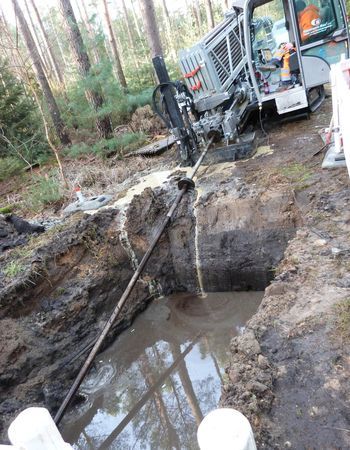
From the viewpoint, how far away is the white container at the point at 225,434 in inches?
33.9

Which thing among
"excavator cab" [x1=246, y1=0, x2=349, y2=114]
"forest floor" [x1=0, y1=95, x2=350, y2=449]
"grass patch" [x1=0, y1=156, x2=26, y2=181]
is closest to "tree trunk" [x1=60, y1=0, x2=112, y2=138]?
"grass patch" [x1=0, y1=156, x2=26, y2=181]

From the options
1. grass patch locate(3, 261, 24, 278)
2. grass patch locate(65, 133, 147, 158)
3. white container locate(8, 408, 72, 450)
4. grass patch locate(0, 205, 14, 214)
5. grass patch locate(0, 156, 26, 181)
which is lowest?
grass patch locate(3, 261, 24, 278)

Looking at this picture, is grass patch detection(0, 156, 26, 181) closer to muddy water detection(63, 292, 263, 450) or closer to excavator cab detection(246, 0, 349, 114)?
muddy water detection(63, 292, 263, 450)

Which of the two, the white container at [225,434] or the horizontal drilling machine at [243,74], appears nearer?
the white container at [225,434]

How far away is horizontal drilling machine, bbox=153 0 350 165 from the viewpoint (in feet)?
20.9

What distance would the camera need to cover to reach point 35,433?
3.14 ft

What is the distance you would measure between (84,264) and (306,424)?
14.4 feet

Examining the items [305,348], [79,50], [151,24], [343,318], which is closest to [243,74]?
[79,50]

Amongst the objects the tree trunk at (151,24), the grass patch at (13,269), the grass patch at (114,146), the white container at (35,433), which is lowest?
the grass patch at (13,269)

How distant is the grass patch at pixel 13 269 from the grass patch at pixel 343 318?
4.29 m

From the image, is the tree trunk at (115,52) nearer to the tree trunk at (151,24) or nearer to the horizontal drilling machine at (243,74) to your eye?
Result: the tree trunk at (151,24)

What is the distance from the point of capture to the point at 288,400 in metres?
2.35

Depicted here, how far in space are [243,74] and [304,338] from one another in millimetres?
6923

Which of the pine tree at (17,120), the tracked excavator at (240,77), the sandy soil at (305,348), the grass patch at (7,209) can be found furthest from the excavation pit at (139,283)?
the pine tree at (17,120)
